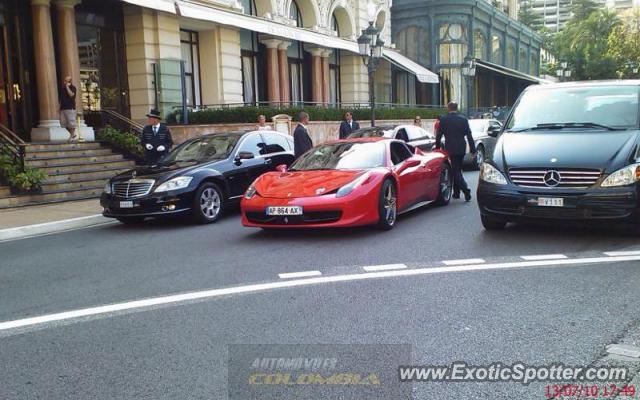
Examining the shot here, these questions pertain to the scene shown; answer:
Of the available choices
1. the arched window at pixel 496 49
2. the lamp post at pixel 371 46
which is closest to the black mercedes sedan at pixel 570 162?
the lamp post at pixel 371 46

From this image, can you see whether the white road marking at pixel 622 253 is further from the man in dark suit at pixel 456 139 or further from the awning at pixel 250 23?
the awning at pixel 250 23

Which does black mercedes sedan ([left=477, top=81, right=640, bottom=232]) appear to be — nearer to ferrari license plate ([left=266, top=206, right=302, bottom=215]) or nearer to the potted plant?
ferrari license plate ([left=266, top=206, right=302, bottom=215])

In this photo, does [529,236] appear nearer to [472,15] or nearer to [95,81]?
[95,81]

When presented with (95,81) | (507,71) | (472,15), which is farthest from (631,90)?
(507,71)

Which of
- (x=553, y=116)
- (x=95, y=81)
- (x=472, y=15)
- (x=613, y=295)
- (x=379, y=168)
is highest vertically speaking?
(x=472, y=15)

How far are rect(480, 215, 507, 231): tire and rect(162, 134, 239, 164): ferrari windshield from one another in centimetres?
487

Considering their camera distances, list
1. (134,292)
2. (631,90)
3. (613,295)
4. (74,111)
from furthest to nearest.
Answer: (74,111) < (631,90) < (134,292) < (613,295)

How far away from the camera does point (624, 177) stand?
666 centimetres

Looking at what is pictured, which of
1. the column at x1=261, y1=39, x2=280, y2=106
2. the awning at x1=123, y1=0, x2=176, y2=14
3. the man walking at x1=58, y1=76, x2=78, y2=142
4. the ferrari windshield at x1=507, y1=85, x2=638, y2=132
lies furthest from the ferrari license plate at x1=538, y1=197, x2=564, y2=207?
the column at x1=261, y1=39, x2=280, y2=106

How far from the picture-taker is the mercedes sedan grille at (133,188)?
9.57 meters

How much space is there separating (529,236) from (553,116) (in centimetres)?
176

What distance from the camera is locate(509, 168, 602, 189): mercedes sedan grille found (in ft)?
22.2

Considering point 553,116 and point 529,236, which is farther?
point 553,116

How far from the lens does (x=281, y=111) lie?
20.5 meters
